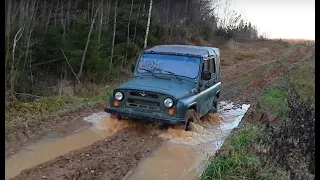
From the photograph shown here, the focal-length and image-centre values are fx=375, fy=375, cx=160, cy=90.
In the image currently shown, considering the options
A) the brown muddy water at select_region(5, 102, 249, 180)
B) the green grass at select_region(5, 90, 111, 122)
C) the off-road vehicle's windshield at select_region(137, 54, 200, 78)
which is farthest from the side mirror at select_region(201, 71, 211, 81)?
the green grass at select_region(5, 90, 111, 122)

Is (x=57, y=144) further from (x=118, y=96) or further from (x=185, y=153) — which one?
(x=185, y=153)

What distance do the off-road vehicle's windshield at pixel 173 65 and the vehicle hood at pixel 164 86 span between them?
0.23 meters

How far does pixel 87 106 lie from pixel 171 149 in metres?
3.62

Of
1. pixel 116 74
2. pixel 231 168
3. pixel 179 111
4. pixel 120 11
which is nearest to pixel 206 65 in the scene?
pixel 179 111

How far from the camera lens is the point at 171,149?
7.34m

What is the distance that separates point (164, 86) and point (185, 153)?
1588 millimetres

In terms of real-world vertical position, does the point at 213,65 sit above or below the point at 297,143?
above

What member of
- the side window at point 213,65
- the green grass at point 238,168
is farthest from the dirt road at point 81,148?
the side window at point 213,65

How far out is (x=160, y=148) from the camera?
732 centimetres

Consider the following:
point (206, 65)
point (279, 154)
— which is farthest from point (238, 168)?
point (206, 65)

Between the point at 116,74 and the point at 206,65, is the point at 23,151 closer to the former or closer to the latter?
the point at 206,65

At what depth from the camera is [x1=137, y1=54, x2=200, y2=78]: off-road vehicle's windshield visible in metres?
8.60

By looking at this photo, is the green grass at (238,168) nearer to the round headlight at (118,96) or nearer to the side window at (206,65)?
the round headlight at (118,96)

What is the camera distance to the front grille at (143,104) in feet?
25.3
